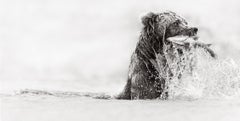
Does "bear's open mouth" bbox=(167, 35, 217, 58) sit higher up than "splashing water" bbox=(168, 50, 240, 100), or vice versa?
"bear's open mouth" bbox=(167, 35, 217, 58)

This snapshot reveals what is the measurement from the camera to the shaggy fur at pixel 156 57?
26.3 feet

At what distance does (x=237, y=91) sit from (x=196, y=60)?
761 millimetres

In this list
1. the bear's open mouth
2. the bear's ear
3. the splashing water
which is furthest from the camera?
the bear's ear

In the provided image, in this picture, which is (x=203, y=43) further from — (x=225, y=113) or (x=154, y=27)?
(x=225, y=113)

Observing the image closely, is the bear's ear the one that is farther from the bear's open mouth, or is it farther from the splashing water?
the splashing water

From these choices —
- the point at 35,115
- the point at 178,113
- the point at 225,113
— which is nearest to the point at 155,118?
the point at 178,113

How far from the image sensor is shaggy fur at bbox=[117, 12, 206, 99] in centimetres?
802

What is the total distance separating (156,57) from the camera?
8.40m

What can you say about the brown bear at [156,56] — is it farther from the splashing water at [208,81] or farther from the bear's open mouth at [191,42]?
the splashing water at [208,81]

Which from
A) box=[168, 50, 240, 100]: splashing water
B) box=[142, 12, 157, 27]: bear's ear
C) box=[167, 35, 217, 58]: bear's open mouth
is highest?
box=[142, 12, 157, 27]: bear's ear

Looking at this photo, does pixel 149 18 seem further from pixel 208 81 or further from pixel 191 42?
pixel 208 81

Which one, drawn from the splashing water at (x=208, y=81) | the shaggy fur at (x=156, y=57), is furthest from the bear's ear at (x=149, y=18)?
the splashing water at (x=208, y=81)

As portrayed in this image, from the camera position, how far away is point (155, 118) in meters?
5.38

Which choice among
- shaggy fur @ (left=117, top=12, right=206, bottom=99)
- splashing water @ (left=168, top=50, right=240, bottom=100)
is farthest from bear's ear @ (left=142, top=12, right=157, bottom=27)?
splashing water @ (left=168, top=50, right=240, bottom=100)
